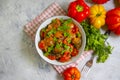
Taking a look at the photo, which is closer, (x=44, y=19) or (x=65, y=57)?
(x=65, y=57)

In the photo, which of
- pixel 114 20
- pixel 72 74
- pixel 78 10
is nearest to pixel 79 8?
pixel 78 10

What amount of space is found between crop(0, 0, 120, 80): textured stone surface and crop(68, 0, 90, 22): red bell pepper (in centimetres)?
16

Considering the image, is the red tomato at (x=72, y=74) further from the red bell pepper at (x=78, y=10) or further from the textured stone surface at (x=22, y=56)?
the red bell pepper at (x=78, y=10)

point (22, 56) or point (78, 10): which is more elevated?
point (78, 10)

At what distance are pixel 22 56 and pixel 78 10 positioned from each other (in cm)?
31

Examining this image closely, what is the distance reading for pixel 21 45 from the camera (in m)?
1.18

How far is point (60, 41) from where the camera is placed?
1.08 m

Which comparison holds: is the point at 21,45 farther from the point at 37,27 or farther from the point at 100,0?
the point at 100,0

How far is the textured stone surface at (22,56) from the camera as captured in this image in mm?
1165

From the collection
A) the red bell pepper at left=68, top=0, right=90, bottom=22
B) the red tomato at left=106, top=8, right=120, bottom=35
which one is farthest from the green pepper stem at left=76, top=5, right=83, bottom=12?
the red tomato at left=106, top=8, right=120, bottom=35

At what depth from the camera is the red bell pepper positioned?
113cm

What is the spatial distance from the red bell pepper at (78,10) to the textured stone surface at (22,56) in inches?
6.2

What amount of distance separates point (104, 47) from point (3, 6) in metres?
0.47

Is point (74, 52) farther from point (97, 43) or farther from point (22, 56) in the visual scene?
point (22, 56)
